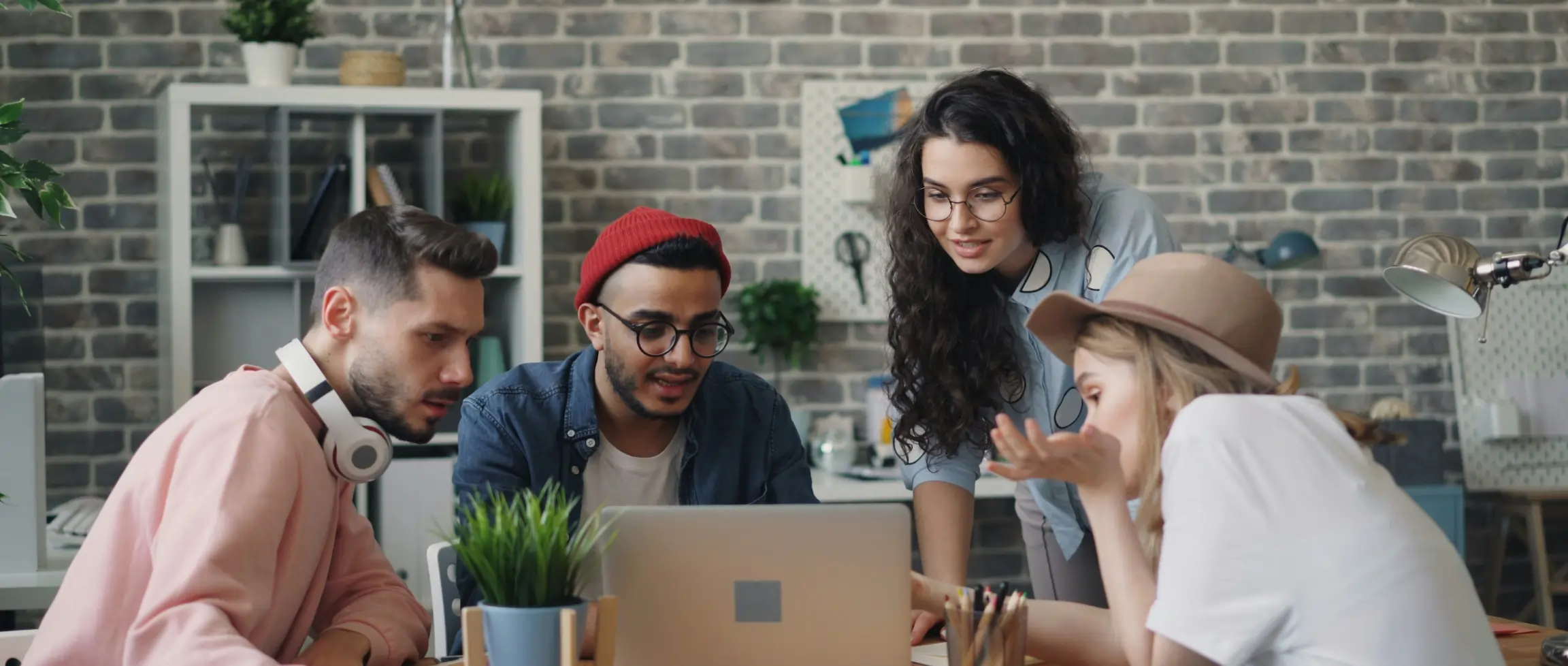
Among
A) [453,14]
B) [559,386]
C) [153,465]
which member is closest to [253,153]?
[453,14]

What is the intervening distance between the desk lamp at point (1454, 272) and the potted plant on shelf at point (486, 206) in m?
2.45

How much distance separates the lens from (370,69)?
376 centimetres

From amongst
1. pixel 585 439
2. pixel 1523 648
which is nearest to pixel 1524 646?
pixel 1523 648

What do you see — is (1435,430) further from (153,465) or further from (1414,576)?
(153,465)

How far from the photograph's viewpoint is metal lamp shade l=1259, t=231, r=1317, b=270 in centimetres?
423

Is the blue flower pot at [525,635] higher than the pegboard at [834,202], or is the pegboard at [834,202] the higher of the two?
the pegboard at [834,202]

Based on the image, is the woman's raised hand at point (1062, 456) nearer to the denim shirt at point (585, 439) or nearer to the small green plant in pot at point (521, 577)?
the small green plant in pot at point (521, 577)

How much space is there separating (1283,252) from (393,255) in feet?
10.6

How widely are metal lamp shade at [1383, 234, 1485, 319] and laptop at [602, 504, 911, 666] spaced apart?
1016mm

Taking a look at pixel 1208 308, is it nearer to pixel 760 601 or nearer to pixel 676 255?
pixel 760 601

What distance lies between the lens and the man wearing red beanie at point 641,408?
2.08m

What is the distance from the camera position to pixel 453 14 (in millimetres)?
3975

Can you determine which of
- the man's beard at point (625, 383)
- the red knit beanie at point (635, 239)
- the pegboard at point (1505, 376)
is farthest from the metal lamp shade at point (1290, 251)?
the man's beard at point (625, 383)

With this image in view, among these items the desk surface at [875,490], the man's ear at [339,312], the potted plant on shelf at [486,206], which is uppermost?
the potted plant on shelf at [486,206]
